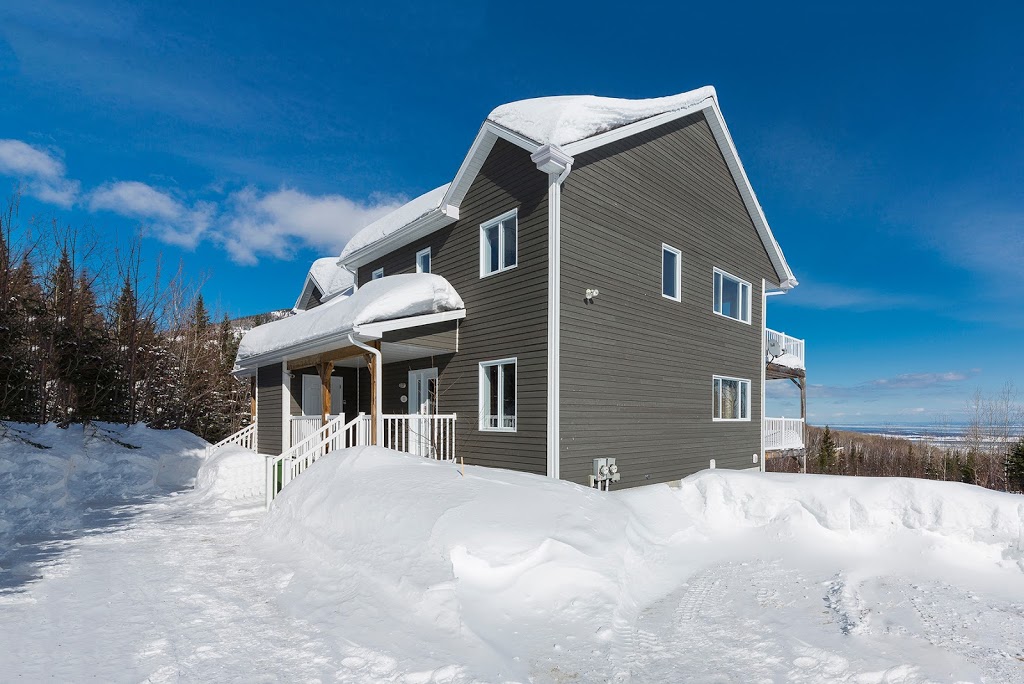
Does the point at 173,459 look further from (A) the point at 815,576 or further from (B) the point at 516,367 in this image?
(A) the point at 815,576

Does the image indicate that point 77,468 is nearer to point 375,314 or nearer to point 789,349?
point 375,314

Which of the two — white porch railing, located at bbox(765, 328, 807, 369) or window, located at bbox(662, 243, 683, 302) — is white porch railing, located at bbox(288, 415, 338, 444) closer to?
window, located at bbox(662, 243, 683, 302)

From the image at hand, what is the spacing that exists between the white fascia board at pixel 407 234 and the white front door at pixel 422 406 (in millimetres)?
3320

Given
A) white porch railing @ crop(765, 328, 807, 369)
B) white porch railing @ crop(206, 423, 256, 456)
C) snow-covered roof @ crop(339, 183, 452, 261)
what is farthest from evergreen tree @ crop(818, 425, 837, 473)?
white porch railing @ crop(206, 423, 256, 456)

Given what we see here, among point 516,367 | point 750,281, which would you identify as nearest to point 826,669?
point 516,367

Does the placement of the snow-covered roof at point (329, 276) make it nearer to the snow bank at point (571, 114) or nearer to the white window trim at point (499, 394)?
the white window trim at point (499, 394)

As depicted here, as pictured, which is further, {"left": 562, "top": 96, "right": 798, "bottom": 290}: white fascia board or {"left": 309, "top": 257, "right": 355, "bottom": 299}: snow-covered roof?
{"left": 309, "top": 257, "right": 355, "bottom": 299}: snow-covered roof

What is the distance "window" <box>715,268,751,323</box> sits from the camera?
1363 centimetres

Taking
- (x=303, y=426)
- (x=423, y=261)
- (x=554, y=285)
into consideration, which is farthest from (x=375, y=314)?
(x=303, y=426)

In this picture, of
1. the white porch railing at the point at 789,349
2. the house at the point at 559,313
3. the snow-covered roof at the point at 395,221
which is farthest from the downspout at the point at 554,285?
the white porch railing at the point at 789,349

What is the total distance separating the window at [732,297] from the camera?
44.7 feet

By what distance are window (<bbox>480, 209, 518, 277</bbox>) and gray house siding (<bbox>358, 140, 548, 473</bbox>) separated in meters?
0.14

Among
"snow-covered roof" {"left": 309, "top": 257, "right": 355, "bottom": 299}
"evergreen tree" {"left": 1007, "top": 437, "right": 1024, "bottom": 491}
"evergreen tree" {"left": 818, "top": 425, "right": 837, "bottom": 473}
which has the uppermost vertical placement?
"snow-covered roof" {"left": 309, "top": 257, "right": 355, "bottom": 299}

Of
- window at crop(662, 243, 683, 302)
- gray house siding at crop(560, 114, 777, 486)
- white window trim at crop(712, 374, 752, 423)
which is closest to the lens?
gray house siding at crop(560, 114, 777, 486)
